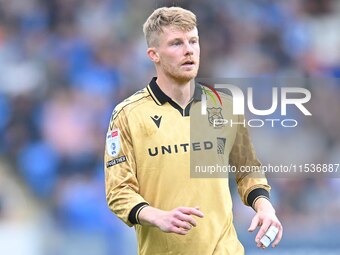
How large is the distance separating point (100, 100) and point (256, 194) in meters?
3.54

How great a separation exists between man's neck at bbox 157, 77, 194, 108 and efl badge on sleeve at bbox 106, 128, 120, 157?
1.17 feet

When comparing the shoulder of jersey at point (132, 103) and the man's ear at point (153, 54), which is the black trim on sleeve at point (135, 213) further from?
the man's ear at point (153, 54)

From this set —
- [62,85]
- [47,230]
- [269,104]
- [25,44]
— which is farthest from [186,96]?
[25,44]

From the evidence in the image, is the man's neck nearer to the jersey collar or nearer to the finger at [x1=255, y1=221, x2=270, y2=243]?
the jersey collar

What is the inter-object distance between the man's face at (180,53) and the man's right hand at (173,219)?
79 cm

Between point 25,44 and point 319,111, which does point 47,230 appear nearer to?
point 25,44

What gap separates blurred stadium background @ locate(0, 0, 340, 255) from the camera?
687 centimetres

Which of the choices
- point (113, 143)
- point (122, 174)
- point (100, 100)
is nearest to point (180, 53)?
point (113, 143)

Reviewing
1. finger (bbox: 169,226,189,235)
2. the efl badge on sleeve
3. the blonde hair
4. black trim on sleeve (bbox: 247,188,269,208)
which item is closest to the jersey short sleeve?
the efl badge on sleeve

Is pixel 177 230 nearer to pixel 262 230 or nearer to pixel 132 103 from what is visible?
pixel 262 230

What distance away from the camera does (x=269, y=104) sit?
676 cm

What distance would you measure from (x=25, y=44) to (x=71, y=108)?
3.41ft

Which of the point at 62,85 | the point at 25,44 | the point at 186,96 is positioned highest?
the point at 25,44

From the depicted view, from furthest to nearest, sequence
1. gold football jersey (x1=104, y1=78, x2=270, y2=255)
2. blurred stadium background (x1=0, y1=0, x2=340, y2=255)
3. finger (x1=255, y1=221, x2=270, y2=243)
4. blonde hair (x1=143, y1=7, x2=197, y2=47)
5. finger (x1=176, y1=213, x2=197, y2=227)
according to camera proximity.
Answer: blurred stadium background (x1=0, y1=0, x2=340, y2=255) → blonde hair (x1=143, y1=7, x2=197, y2=47) → gold football jersey (x1=104, y1=78, x2=270, y2=255) → finger (x1=255, y1=221, x2=270, y2=243) → finger (x1=176, y1=213, x2=197, y2=227)
